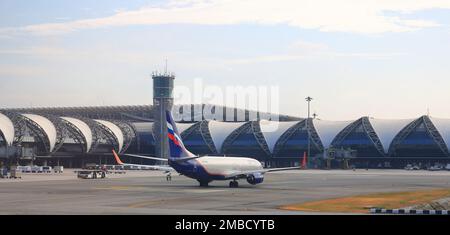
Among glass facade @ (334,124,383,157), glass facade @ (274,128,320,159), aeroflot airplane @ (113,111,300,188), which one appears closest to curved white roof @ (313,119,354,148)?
glass facade @ (334,124,383,157)

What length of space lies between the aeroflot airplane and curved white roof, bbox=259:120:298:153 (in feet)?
360

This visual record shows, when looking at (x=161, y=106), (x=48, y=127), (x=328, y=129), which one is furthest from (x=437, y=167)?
(x=48, y=127)

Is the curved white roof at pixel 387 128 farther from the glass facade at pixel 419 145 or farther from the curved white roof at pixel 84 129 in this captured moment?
the curved white roof at pixel 84 129

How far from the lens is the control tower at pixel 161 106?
187 m

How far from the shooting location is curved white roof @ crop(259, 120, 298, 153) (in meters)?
191

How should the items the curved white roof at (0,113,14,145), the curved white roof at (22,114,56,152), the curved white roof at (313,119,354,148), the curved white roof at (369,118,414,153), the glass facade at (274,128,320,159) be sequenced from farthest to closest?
the glass facade at (274,128,320,159), the curved white roof at (313,119,354,148), the curved white roof at (369,118,414,153), the curved white roof at (22,114,56,152), the curved white roof at (0,113,14,145)

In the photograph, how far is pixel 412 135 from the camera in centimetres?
17888

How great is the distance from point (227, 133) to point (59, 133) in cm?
5082

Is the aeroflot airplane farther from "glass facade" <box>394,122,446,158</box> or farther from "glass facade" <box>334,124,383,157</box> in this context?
"glass facade" <box>334,124,383,157</box>

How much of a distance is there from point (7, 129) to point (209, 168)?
289ft

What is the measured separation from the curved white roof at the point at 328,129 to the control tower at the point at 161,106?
41.0 metres

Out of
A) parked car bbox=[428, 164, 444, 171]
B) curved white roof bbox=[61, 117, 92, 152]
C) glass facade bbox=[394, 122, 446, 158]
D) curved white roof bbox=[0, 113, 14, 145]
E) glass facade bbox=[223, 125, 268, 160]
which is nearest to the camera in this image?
curved white roof bbox=[0, 113, 14, 145]

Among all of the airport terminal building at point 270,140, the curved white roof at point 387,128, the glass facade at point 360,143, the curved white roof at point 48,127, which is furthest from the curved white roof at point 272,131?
the curved white roof at point 48,127
